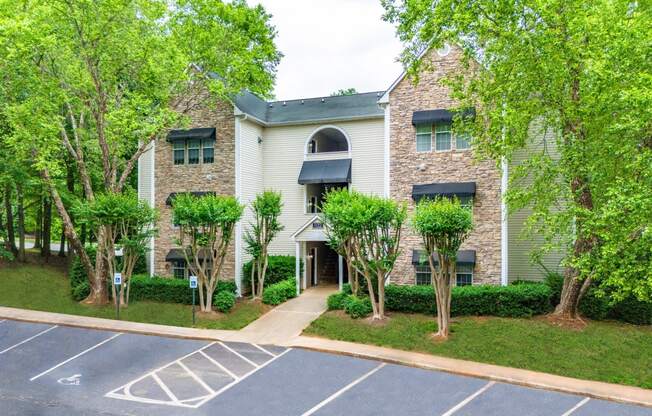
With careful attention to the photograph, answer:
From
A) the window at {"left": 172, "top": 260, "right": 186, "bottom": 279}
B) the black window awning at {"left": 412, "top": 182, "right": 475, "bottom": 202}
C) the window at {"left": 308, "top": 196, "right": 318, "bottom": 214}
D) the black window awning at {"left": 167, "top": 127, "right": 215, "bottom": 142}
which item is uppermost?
the black window awning at {"left": 167, "top": 127, "right": 215, "bottom": 142}

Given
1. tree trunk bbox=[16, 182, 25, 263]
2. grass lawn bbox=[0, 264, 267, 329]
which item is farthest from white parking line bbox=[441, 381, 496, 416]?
tree trunk bbox=[16, 182, 25, 263]

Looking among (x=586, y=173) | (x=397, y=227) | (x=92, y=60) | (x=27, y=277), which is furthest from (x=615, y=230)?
(x=27, y=277)

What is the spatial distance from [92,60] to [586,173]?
63.6 ft

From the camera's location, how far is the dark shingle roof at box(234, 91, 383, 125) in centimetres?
2358

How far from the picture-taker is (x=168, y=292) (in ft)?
68.3

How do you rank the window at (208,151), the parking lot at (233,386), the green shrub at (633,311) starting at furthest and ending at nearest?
the window at (208,151) → the green shrub at (633,311) → the parking lot at (233,386)

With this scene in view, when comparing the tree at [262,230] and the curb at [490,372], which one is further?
the tree at [262,230]

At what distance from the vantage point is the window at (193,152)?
2384 cm

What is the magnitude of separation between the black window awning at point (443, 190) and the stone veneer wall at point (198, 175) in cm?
917

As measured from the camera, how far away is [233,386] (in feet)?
40.7

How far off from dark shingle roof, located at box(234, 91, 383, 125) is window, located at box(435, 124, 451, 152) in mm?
3251

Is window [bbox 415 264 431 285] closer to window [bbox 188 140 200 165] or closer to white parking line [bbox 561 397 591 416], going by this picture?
white parking line [bbox 561 397 591 416]

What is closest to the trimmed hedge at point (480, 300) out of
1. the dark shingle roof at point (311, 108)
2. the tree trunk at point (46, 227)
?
the dark shingle roof at point (311, 108)

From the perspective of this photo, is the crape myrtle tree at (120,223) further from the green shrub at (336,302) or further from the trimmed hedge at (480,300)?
the trimmed hedge at (480,300)
